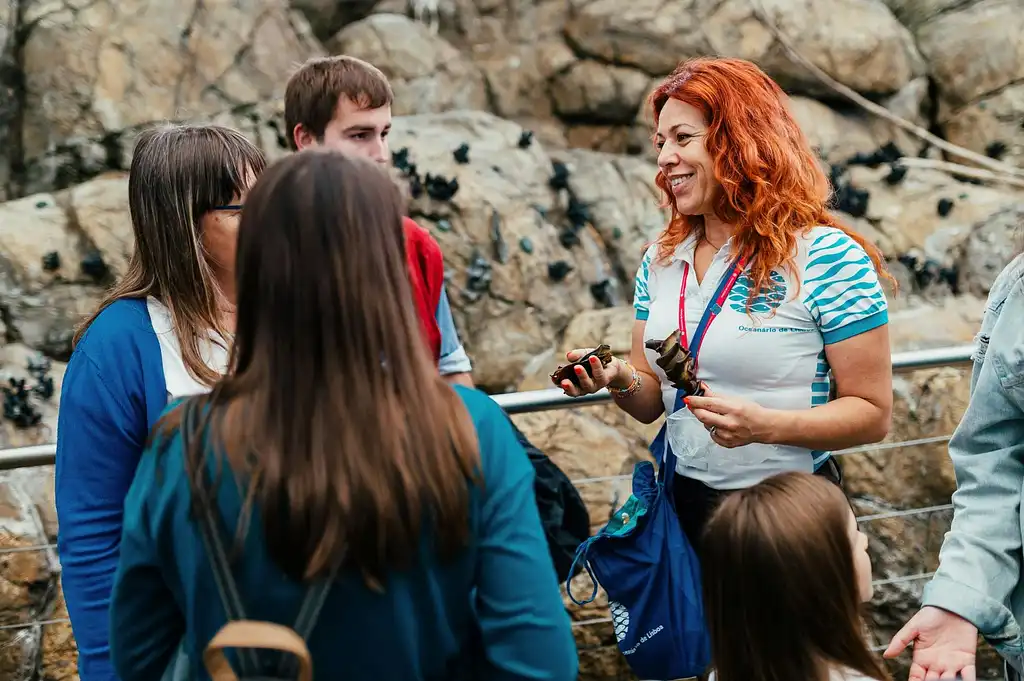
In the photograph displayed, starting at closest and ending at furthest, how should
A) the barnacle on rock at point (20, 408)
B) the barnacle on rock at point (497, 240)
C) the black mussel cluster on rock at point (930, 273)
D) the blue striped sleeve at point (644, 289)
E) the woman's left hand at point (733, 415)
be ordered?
the woman's left hand at point (733, 415) → the blue striped sleeve at point (644, 289) → the barnacle on rock at point (20, 408) → the barnacle on rock at point (497, 240) → the black mussel cluster on rock at point (930, 273)

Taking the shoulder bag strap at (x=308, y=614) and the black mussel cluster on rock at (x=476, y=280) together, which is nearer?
the shoulder bag strap at (x=308, y=614)

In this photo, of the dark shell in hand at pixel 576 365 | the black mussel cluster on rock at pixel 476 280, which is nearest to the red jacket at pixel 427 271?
the dark shell in hand at pixel 576 365

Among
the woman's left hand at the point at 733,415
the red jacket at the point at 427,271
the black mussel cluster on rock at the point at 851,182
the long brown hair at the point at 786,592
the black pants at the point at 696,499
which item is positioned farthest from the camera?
the black mussel cluster on rock at the point at 851,182

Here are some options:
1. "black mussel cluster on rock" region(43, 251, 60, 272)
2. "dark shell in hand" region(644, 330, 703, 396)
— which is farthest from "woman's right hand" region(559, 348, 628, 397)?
"black mussel cluster on rock" region(43, 251, 60, 272)

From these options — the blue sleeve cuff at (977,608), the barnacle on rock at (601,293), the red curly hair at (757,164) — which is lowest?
the barnacle on rock at (601,293)

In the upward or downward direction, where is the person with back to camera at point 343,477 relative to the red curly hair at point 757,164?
downward

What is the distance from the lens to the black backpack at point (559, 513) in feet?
8.07

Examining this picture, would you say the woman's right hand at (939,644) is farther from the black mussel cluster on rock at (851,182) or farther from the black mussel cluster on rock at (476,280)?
the black mussel cluster on rock at (851,182)

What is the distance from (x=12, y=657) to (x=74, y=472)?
331 centimetres

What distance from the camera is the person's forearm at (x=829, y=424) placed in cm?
222

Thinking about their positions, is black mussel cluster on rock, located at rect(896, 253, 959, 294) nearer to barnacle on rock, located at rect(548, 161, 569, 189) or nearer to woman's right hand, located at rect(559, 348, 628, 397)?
barnacle on rock, located at rect(548, 161, 569, 189)

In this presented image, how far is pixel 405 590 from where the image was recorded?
4.34 ft

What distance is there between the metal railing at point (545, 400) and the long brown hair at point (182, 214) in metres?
1.09

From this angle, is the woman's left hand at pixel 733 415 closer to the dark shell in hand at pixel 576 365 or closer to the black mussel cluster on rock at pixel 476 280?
the dark shell in hand at pixel 576 365
